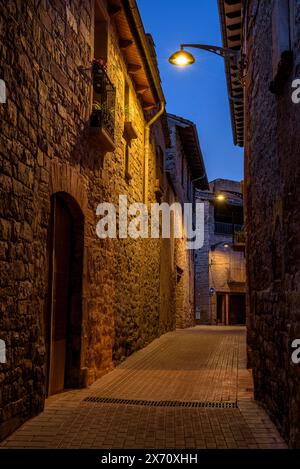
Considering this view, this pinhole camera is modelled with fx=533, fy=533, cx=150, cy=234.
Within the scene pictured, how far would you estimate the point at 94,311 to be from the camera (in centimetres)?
761

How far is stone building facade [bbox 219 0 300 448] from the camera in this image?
442 cm

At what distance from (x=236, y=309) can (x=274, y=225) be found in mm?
25892

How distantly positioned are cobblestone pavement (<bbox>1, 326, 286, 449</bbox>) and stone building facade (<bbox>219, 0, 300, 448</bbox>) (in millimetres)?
356

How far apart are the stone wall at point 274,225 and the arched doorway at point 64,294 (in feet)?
7.56

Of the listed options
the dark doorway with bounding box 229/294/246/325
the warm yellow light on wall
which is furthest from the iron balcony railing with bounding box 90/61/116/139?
the dark doorway with bounding box 229/294/246/325

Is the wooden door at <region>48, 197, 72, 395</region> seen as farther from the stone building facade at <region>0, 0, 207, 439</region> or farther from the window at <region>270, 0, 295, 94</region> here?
the window at <region>270, 0, 295, 94</region>

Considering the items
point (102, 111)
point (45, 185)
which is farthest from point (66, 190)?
point (102, 111)

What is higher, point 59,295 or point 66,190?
point 66,190

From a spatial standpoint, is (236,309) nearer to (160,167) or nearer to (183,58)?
(160,167)

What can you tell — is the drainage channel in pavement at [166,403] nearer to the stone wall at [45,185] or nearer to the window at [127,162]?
the stone wall at [45,185]

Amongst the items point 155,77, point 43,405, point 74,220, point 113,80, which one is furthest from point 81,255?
point 155,77

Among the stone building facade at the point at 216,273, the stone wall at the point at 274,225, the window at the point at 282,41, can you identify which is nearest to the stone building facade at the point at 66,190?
the stone wall at the point at 274,225

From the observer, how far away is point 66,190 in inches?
252
